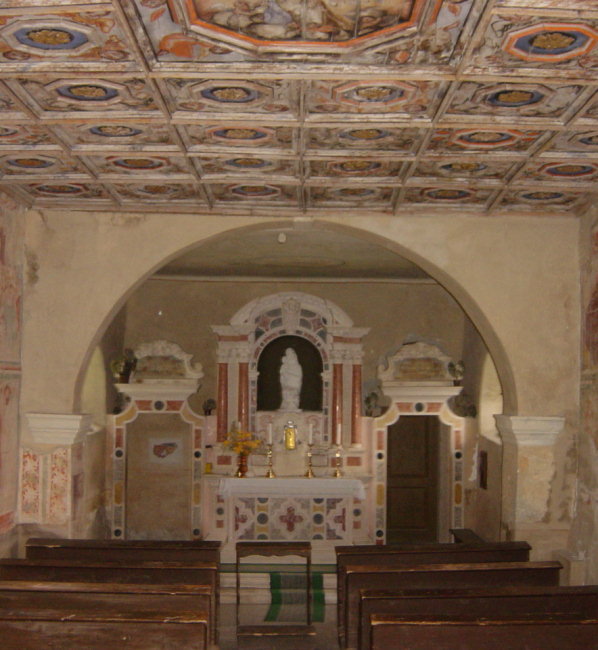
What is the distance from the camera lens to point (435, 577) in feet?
22.3

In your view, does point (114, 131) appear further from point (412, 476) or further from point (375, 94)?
point (412, 476)

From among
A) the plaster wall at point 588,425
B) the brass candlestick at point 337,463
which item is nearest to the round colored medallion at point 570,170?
the plaster wall at point 588,425

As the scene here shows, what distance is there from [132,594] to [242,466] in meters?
6.71

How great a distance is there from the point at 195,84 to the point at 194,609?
3571mm

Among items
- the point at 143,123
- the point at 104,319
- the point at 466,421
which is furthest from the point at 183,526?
the point at 143,123

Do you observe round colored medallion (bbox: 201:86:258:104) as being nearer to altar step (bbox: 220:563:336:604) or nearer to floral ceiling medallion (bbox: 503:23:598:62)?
floral ceiling medallion (bbox: 503:23:598:62)

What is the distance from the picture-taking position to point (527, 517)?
8414 millimetres

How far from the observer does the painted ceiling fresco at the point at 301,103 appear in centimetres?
430

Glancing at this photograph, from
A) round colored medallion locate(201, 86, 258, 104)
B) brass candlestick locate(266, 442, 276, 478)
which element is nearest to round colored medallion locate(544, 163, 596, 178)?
round colored medallion locate(201, 86, 258, 104)

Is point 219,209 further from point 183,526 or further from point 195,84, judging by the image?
point 183,526

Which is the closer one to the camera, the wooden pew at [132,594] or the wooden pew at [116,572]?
the wooden pew at [132,594]

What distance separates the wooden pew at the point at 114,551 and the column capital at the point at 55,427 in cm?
103

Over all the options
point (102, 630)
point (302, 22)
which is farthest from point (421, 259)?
point (102, 630)

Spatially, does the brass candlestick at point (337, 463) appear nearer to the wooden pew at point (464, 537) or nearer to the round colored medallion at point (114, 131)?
the wooden pew at point (464, 537)
